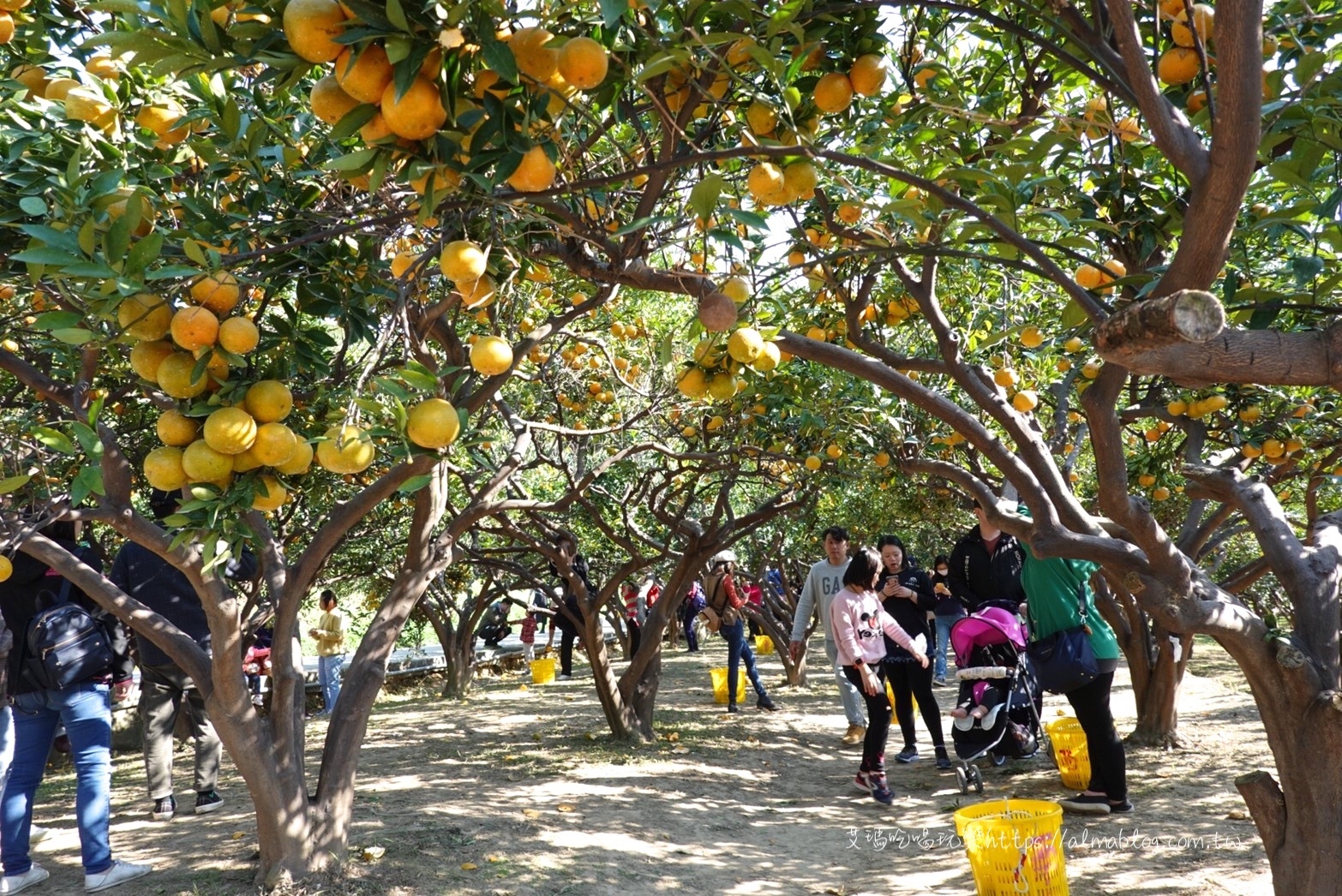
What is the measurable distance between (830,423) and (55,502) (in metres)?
4.52

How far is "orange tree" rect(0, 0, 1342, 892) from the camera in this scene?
5.45ft

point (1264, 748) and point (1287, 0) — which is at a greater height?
point (1287, 0)

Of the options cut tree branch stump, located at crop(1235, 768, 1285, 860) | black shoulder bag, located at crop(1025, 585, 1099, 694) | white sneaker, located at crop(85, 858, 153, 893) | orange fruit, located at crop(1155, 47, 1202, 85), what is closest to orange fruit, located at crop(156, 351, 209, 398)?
orange fruit, located at crop(1155, 47, 1202, 85)

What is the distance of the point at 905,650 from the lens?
6.71 metres

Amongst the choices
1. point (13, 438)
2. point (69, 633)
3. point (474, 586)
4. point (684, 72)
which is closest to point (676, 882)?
point (69, 633)

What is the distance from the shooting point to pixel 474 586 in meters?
20.1

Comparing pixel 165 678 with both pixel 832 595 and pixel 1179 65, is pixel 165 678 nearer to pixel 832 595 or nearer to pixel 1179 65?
pixel 832 595

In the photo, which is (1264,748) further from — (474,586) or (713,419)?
(474,586)

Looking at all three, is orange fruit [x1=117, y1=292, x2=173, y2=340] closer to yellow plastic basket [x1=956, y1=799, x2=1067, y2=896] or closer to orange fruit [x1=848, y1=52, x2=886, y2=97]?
orange fruit [x1=848, y1=52, x2=886, y2=97]

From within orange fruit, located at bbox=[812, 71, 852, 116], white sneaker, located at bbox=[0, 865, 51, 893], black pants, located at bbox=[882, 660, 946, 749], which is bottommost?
white sneaker, located at bbox=[0, 865, 51, 893]

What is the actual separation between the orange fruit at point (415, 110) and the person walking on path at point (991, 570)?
208 inches

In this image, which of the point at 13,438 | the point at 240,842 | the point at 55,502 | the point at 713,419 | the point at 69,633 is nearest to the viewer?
the point at 13,438

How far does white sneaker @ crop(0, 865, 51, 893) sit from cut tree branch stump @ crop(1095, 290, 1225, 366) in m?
5.26

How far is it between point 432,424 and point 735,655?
846 cm
